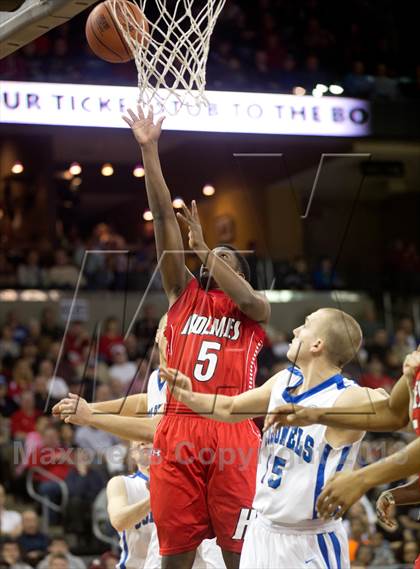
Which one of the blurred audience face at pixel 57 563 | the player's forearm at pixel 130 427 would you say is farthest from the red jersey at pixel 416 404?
the blurred audience face at pixel 57 563

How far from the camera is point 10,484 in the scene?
10.1 metres

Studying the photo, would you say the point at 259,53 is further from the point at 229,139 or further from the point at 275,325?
the point at 275,325

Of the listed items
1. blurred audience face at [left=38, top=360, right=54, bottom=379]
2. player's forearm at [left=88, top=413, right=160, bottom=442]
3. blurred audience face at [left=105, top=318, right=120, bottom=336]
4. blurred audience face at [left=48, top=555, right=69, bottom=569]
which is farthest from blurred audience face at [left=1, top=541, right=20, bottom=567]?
blurred audience face at [left=105, top=318, right=120, bottom=336]

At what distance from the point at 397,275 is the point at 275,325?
9.03ft

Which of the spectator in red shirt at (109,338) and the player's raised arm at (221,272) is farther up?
the spectator in red shirt at (109,338)

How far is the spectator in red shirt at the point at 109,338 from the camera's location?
11875 mm

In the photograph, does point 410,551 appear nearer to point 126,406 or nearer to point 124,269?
point 126,406

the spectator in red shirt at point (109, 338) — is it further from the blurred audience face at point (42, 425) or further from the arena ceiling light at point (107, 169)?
the arena ceiling light at point (107, 169)

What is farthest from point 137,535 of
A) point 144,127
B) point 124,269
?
point 124,269

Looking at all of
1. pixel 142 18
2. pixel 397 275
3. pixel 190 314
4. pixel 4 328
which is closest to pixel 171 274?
pixel 190 314

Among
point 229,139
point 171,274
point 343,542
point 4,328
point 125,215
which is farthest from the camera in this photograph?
point 125,215

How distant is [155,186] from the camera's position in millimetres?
5035

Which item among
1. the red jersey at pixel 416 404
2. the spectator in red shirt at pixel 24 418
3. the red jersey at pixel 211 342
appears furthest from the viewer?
the spectator in red shirt at pixel 24 418

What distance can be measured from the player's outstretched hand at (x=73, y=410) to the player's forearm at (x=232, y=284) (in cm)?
89
